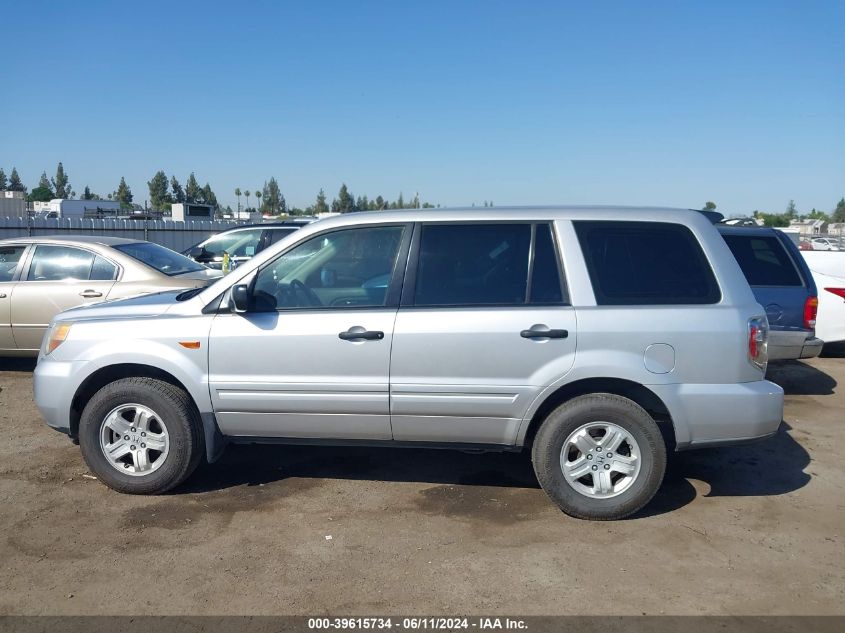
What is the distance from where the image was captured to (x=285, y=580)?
3.74 metres

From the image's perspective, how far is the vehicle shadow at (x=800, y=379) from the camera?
26.3 ft

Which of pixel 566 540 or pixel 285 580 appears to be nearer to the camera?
pixel 285 580

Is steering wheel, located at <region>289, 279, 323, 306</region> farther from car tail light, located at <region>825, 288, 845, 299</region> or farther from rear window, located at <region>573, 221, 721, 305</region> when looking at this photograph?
car tail light, located at <region>825, 288, 845, 299</region>

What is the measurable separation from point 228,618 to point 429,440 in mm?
1678

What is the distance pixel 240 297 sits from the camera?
451 centimetres

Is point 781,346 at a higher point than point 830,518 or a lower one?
higher

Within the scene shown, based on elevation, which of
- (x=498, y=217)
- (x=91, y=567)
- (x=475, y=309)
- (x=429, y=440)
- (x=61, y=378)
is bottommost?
(x=91, y=567)

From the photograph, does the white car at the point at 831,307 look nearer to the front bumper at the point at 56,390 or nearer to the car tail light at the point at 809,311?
the car tail light at the point at 809,311

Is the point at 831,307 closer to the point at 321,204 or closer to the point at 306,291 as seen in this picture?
the point at 306,291

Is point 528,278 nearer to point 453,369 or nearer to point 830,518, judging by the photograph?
point 453,369

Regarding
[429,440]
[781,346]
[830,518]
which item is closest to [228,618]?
[429,440]

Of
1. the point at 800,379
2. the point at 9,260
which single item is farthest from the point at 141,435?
the point at 800,379

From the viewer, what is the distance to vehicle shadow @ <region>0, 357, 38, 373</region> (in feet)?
28.4

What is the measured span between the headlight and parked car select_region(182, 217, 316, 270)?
8.18 meters
